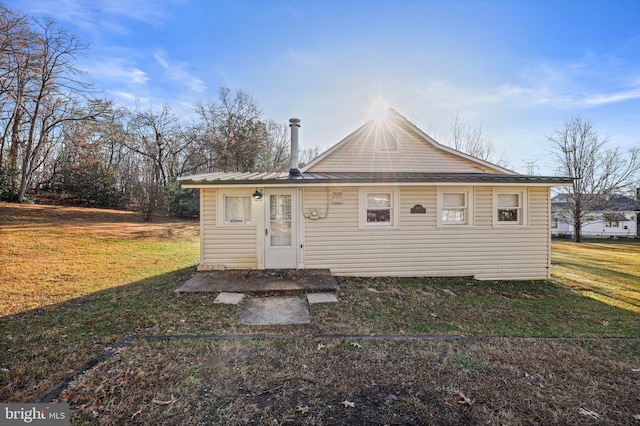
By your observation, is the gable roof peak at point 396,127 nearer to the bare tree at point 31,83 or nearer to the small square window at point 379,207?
the small square window at point 379,207

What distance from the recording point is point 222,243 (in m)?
7.05

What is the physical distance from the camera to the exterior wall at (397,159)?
32.4ft

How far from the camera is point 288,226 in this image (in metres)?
7.18

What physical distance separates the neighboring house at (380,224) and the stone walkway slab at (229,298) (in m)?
1.56

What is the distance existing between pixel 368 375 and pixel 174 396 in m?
1.98

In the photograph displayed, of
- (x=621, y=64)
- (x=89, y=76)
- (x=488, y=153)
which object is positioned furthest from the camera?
(x=488, y=153)

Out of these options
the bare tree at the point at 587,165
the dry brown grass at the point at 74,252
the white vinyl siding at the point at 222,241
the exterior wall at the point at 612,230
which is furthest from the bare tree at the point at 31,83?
the exterior wall at the point at 612,230

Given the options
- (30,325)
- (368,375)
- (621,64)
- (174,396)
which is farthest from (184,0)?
(621,64)

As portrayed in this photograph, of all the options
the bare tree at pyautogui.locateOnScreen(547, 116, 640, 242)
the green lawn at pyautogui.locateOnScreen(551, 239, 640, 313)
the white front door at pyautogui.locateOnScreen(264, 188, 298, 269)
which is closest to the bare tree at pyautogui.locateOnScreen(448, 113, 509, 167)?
the bare tree at pyautogui.locateOnScreen(547, 116, 640, 242)

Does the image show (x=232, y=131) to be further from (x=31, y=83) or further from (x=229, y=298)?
(x=229, y=298)

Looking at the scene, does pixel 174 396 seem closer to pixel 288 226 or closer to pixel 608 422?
pixel 608 422

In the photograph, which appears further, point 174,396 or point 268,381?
point 268,381

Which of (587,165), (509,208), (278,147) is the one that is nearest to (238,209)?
(509,208)

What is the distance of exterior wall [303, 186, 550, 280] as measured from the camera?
7234 mm
